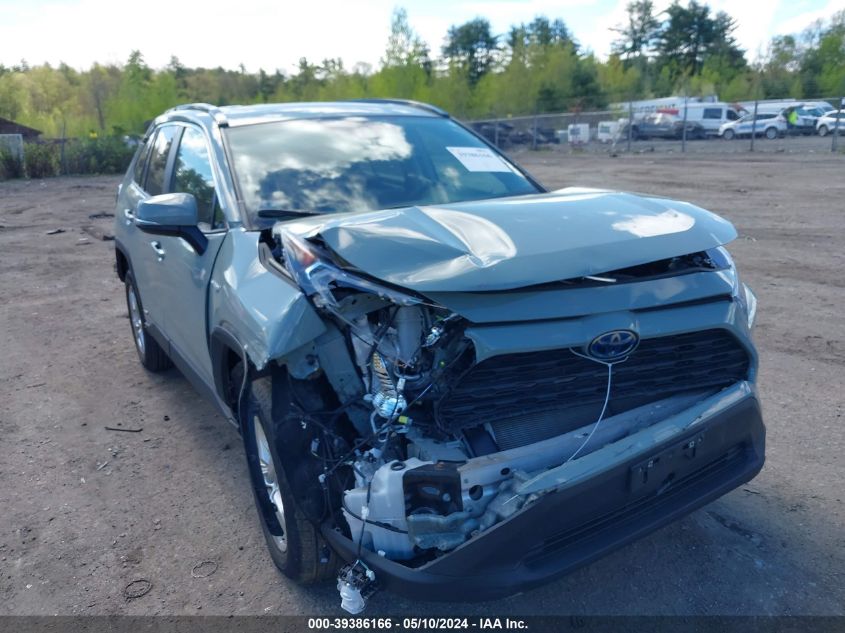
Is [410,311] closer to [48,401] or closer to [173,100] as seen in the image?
[48,401]

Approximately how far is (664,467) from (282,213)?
204cm

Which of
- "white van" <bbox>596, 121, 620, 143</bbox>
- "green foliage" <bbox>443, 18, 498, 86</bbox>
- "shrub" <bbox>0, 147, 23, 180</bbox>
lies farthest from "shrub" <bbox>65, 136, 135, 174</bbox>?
"green foliage" <bbox>443, 18, 498, 86</bbox>

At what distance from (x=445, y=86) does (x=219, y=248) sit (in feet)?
178

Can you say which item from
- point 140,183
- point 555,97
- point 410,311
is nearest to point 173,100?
point 555,97

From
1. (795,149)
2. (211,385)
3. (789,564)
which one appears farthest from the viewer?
(795,149)

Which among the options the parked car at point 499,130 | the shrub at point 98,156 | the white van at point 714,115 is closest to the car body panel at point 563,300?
the shrub at point 98,156

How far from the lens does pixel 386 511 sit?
7.88 ft

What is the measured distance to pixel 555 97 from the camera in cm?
5916

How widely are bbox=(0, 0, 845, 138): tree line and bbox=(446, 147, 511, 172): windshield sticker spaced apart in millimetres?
39841

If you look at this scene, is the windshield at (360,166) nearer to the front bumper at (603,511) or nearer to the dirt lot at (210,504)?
the dirt lot at (210,504)

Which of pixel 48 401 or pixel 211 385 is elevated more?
pixel 211 385

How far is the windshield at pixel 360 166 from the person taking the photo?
12.1 feet

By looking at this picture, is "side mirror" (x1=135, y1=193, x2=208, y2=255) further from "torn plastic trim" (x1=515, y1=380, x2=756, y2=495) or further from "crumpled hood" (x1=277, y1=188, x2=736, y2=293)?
"torn plastic trim" (x1=515, y1=380, x2=756, y2=495)

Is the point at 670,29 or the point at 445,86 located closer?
the point at 445,86
